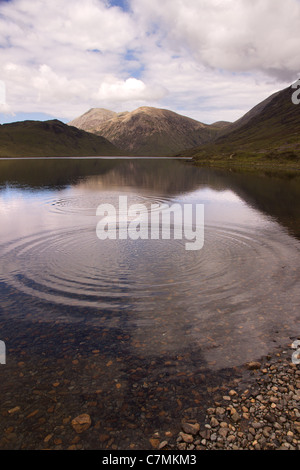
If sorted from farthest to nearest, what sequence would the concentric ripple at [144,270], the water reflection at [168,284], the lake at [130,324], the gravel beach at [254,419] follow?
1. the concentric ripple at [144,270]
2. the water reflection at [168,284]
3. the lake at [130,324]
4. the gravel beach at [254,419]

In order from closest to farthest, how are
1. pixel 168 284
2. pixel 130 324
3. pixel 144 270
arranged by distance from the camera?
pixel 130 324 → pixel 168 284 → pixel 144 270

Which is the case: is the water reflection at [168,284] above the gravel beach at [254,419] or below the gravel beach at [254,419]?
above

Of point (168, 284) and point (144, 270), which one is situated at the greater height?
point (144, 270)

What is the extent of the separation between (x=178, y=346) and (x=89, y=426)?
490 cm

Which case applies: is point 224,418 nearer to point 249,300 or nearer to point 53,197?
point 249,300

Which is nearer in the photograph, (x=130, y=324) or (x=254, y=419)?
(x=254, y=419)

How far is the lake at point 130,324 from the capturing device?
955 cm

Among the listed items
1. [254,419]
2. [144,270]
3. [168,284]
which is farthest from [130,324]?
[254,419]

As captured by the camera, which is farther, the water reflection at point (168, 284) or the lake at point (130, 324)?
the water reflection at point (168, 284)

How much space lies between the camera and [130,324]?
14.2 m

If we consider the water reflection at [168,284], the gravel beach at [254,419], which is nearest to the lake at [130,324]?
the water reflection at [168,284]

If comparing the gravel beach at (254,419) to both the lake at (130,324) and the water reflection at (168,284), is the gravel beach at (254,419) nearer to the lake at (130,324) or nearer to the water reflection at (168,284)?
the lake at (130,324)

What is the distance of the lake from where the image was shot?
31.3 ft

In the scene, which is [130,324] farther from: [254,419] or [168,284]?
[254,419]
